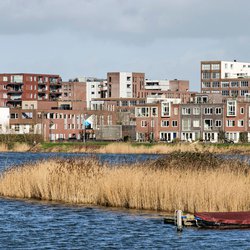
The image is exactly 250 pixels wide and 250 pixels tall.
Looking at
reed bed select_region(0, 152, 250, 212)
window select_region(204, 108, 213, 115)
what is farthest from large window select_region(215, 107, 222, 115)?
reed bed select_region(0, 152, 250, 212)

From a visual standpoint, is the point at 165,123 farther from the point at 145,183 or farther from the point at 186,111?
the point at 145,183

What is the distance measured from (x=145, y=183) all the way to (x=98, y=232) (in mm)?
5403

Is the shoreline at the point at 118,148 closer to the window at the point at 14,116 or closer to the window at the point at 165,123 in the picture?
the window at the point at 165,123

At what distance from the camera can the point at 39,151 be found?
133125mm

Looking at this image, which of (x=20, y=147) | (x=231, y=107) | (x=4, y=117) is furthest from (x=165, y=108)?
(x=4, y=117)

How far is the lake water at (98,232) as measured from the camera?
1275 inches

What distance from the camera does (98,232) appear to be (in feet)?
116

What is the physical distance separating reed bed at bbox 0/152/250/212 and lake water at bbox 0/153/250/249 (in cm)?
94

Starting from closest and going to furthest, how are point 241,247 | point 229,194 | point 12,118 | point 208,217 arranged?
point 241,247 → point 208,217 → point 229,194 → point 12,118

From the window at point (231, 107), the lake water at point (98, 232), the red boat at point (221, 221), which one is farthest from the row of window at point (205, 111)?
the red boat at point (221, 221)

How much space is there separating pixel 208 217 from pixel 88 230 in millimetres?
4877

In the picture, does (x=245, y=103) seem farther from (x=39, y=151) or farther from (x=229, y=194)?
(x=229, y=194)

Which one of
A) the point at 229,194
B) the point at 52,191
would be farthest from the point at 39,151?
the point at 229,194

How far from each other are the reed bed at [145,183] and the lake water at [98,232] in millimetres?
943
